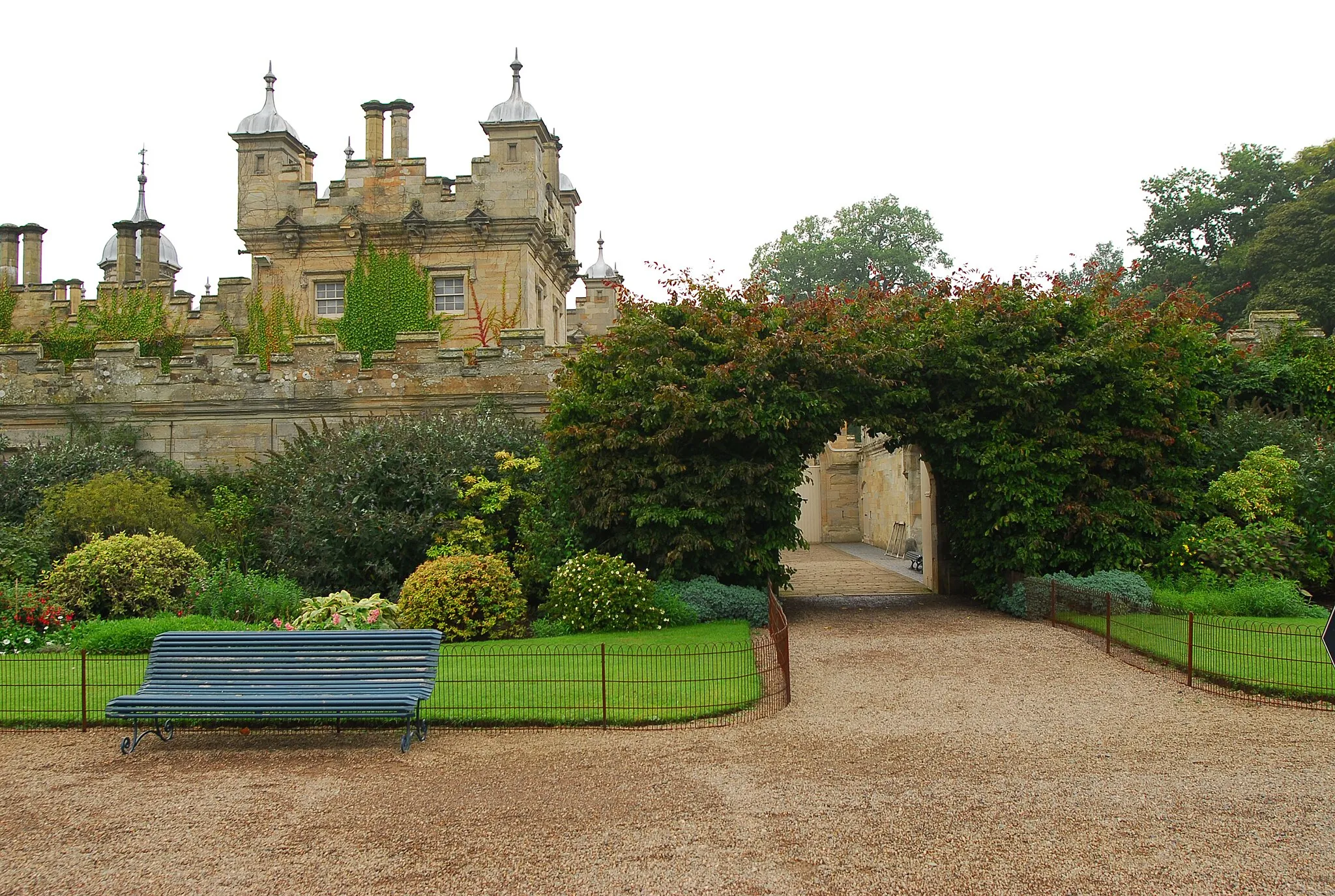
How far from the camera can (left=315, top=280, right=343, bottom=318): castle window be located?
27.4 m

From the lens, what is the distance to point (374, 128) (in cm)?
2720

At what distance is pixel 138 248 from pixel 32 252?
52.6 ft

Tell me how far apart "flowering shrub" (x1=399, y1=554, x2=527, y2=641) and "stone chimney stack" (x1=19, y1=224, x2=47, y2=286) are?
24.6m

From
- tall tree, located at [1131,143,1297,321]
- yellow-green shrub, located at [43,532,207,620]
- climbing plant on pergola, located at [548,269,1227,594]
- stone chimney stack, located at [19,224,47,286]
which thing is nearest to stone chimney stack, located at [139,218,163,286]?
stone chimney stack, located at [19,224,47,286]

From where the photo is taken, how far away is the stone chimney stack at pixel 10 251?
32.6 metres

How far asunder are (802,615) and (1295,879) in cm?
1079

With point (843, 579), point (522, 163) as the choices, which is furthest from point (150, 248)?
point (843, 579)

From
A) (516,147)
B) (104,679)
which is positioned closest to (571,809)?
(104,679)

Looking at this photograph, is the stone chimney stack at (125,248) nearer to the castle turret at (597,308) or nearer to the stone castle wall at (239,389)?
the stone castle wall at (239,389)

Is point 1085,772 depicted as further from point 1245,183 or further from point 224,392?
point 1245,183

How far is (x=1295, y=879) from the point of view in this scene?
577 centimetres

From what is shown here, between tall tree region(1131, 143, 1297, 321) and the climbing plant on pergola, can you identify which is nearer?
the climbing plant on pergola

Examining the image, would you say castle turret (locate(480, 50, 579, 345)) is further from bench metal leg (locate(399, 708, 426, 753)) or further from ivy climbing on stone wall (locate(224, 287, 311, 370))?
bench metal leg (locate(399, 708, 426, 753))

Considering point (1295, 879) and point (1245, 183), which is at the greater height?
point (1245, 183)
